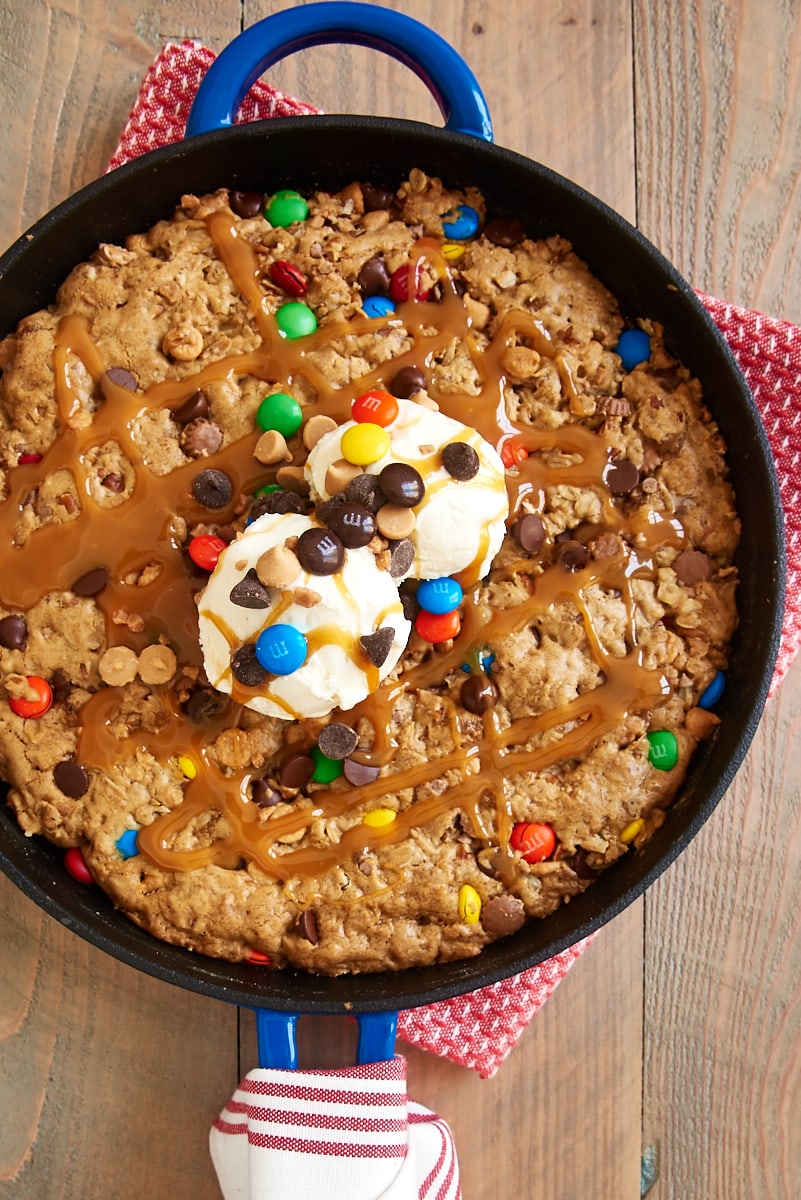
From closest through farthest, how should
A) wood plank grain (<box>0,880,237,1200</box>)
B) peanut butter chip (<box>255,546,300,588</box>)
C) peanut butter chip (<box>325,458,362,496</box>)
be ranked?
peanut butter chip (<box>255,546,300,588</box>)
peanut butter chip (<box>325,458,362,496</box>)
wood plank grain (<box>0,880,237,1200</box>)

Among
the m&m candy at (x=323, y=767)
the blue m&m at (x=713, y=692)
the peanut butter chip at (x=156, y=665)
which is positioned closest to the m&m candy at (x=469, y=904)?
the m&m candy at (x=323, y=767)

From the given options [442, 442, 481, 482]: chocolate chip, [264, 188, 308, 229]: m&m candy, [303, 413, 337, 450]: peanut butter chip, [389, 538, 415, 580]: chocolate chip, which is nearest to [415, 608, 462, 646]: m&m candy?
[389, 538, 415, 580]: chocolate chip

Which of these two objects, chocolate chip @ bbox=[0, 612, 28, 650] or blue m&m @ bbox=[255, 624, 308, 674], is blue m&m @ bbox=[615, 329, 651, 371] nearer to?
blue m&m @ bbox=[255, 624, 308, 674]

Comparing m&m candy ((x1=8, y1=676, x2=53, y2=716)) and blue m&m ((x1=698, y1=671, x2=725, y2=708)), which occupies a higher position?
blue m&m ((x1=698, y1=671, x2=725, y2=708))

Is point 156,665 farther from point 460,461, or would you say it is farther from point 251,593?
point 460,461

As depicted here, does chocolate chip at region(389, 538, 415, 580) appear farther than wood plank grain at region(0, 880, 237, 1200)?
No

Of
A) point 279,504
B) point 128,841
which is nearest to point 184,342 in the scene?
point 279,504
